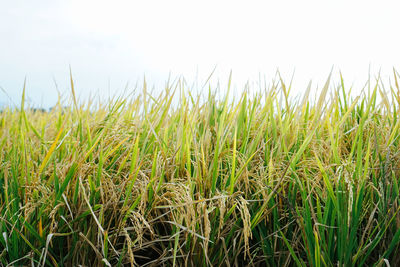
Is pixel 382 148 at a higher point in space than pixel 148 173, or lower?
higher

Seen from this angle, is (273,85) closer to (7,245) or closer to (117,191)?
(117,191)

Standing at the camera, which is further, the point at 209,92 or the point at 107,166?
the point at 209,92

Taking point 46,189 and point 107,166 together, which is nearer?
point 46,189

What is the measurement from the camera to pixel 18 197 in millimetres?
1631

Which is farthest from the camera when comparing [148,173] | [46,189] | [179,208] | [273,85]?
[273,85]

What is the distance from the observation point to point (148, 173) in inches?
65.6

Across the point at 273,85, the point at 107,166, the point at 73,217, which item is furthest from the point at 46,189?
the point at 273,85

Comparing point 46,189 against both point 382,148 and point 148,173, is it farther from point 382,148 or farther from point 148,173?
point 382,148

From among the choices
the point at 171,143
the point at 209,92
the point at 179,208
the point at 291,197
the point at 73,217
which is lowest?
the point at 73,217

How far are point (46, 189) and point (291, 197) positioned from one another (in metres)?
1.07

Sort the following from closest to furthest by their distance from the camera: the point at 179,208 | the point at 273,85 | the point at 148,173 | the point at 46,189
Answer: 1. the point at 179,208
2. the point at 46,189
3. the point at 148,173
4. the point at 273,85

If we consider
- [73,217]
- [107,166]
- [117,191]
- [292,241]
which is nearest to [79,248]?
[73,217]

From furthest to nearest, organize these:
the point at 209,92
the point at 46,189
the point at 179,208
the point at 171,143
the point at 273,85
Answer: the point at 209,92, the point at 273,85, the point at 171,143, the point at 46,189, the point at 179,208

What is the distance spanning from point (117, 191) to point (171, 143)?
39cm
